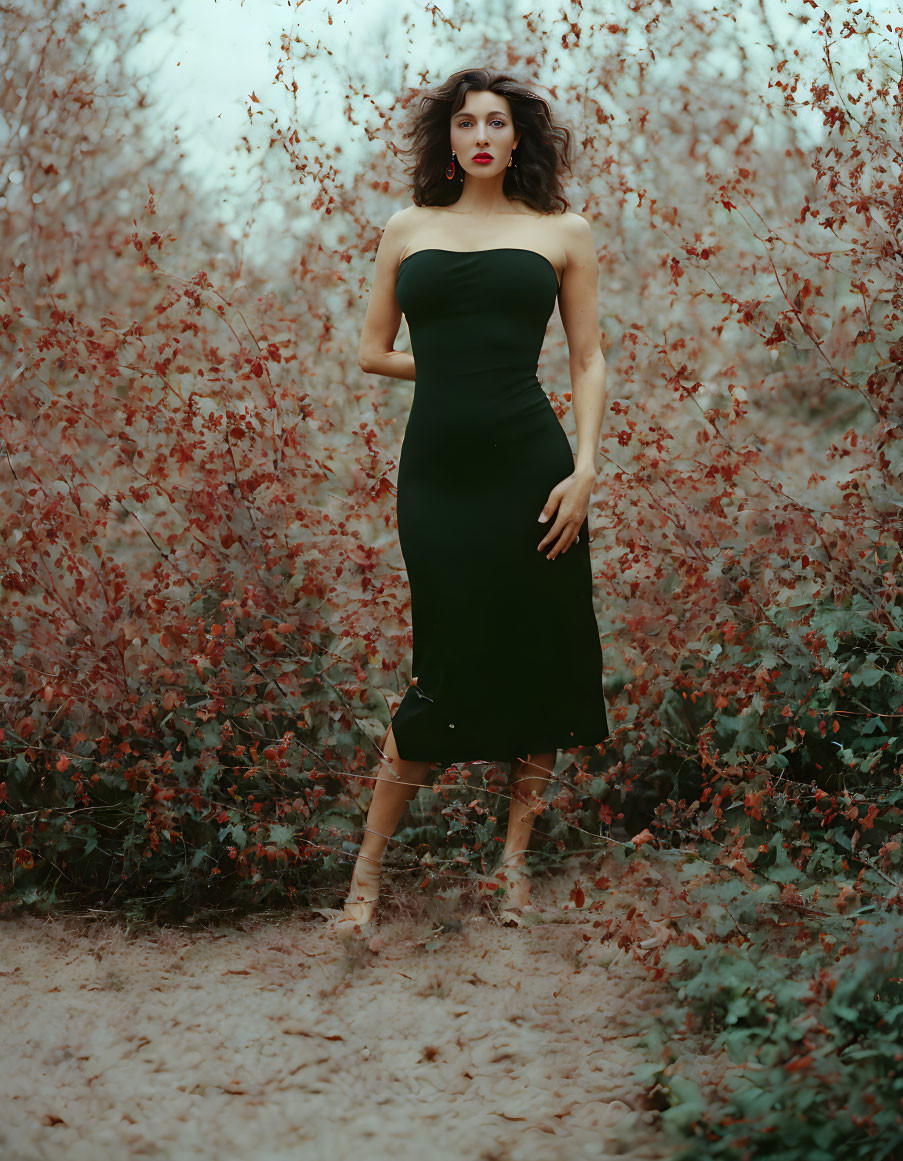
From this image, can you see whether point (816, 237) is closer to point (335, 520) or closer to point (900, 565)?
point (900, 565)

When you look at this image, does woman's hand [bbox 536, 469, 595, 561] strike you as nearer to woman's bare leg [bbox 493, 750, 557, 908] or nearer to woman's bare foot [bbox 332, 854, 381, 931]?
woman's bare leg [bbox 493, 750, 557, 908]

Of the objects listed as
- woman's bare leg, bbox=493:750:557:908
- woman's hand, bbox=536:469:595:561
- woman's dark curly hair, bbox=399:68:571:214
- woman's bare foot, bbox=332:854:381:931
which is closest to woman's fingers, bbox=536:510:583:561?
woman's hand, bbox=536:469:595:561

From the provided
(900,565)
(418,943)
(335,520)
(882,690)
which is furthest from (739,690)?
(335,520)

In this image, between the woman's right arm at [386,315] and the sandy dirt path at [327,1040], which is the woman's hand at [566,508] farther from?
the sandy dirt path at [327,1040]

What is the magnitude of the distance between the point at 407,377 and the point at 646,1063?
1.71 metres

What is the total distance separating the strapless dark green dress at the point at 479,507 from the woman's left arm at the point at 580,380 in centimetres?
5

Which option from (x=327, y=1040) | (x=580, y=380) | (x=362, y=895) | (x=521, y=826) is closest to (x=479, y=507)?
(x=580, y=380)

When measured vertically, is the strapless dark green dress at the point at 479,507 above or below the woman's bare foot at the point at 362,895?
above

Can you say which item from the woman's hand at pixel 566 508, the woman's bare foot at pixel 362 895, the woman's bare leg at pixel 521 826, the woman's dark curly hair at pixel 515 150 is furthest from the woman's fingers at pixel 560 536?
the woman's bare foot at pixel 362 895

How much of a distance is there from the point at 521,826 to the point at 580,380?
115 cm

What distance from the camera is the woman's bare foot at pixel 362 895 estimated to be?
284cm

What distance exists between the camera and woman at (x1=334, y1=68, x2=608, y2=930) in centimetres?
271

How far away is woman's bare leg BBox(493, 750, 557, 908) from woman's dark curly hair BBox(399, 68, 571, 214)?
1.40m

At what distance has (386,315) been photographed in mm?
2869
